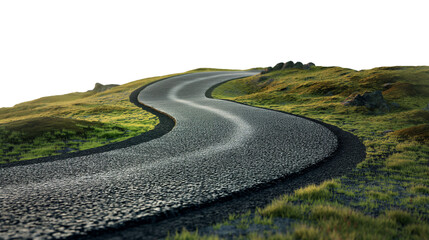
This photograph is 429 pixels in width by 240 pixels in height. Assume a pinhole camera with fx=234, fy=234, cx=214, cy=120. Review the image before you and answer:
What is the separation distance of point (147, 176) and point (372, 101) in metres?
19.6

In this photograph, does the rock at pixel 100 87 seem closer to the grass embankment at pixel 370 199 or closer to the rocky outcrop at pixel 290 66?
the rocky outcrop at pixel 290 66

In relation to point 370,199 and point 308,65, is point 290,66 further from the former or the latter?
point 370,199

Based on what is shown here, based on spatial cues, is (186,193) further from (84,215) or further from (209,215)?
(84,215)

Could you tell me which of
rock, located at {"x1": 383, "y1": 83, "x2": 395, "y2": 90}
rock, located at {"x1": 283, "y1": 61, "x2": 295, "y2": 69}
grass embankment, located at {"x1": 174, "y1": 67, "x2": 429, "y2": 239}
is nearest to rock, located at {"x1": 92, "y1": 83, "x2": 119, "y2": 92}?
rock, located at {"x1": 283, "y1": 61, "x2": 295, "y2": 69}

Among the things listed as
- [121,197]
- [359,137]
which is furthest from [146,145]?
[359,137]

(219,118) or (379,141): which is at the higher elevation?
(219,118)

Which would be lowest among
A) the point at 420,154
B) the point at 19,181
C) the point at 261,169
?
the point at 420,154

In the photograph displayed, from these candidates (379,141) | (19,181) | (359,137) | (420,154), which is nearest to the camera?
(19,181)

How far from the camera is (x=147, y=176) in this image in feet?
23.4

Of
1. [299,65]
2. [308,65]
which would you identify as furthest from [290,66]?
[308,65]

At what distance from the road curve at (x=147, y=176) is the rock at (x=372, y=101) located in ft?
28.1

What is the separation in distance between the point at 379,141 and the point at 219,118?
9.87m

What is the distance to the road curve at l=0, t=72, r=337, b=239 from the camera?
4707mm

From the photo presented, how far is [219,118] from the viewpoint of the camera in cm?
1747
